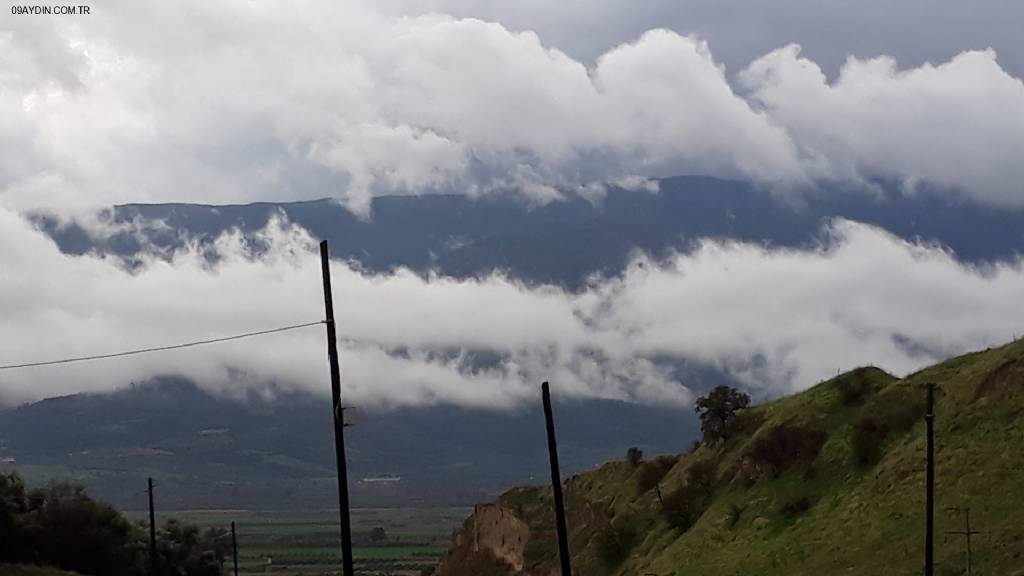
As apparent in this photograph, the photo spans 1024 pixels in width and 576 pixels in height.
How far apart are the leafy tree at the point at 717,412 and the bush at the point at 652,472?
18.9 ft

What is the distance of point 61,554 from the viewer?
4163 inches

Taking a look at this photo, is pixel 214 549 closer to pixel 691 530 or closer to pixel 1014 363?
pixel 691 530

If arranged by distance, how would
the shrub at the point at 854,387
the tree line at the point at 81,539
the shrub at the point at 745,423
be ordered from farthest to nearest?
the tree line at the point at 81,539, the shrub at the point at 745,423, the shrub at the point at 854,387

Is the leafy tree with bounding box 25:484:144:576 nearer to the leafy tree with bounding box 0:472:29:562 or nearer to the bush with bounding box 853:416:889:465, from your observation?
the leafy tree with bounding box 0:472:29:562

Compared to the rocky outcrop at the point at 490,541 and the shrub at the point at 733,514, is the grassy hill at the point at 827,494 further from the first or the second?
the rocky outcrop at the point at 490,541

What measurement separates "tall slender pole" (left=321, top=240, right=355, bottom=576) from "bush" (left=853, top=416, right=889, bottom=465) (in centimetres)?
4909

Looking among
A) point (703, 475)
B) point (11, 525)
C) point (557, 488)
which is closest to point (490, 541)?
point (703, 475)

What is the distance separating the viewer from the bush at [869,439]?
74.8m

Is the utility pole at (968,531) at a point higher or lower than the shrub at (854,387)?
lower

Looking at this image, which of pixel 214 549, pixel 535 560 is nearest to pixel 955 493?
pixel 535 560

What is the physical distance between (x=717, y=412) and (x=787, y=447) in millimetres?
14829

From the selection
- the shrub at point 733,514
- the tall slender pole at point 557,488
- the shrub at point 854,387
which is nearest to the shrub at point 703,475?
the shrub at point 733,514

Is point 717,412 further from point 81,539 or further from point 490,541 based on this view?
point 81,539

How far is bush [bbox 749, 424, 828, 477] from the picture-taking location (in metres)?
80.8
